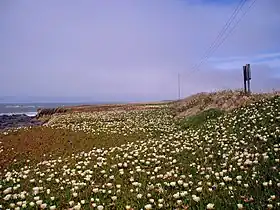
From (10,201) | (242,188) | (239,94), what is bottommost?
(10,201)

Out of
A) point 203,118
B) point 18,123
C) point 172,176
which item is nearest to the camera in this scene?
point 172,176

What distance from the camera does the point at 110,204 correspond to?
7461mm

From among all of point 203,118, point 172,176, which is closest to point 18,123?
point 203,118

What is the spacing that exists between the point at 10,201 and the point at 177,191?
432 cm

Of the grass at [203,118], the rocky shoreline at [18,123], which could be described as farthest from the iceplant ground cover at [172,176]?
the rocky shoreline at [18,123]

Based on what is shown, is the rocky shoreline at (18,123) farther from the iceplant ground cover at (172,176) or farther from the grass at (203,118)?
the iceplant ground cover at (172,176)

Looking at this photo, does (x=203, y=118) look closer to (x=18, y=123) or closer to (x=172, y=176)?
(x=172, y=176)

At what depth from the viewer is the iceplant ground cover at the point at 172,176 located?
282 inches

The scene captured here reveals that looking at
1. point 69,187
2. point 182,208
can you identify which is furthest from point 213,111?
point 182,208

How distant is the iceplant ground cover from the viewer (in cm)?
716

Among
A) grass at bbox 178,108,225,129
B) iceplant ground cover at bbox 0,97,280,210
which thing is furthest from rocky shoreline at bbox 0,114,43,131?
iceplant ground cover at bbox 0,97,280,210

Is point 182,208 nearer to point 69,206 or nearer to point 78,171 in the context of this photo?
point 69,206

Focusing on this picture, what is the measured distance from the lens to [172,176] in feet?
30.5

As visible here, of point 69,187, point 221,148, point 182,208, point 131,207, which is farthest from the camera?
point 221,148
